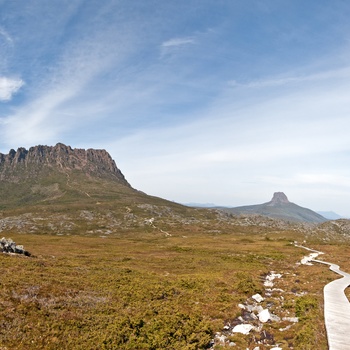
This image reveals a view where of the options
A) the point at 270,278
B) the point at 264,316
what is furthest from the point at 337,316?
the point at 270,278

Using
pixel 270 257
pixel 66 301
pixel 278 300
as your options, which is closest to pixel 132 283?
pixel 66 301

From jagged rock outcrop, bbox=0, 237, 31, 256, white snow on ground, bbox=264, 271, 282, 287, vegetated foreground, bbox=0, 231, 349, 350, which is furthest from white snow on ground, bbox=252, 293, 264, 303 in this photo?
jagged rock outcrop, bbox=0, 237, 31, 256

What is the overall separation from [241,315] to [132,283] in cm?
1373

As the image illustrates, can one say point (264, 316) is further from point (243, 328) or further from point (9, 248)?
point (9, 248)

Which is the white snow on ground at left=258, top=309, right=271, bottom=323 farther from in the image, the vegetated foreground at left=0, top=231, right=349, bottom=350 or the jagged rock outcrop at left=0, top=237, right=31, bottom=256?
the jagged rock outcrop at left=0, top=237, right=31, bottom=256

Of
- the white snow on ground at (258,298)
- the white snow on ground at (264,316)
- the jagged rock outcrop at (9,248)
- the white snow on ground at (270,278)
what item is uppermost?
the jagged rock outcrop at (9,248)

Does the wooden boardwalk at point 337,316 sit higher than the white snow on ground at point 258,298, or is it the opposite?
the wooden boardwalk at point 337,316

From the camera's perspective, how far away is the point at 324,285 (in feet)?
125

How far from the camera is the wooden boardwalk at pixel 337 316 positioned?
19.0 m

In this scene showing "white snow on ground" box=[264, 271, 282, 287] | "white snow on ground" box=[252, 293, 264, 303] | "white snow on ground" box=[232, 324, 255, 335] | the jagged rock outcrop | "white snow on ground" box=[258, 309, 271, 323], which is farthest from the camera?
the jagged rock outcrop

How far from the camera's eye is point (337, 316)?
2406 centimetres

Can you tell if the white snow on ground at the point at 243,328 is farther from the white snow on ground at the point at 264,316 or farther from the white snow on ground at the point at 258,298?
the white snow on ground at the point at 258,298

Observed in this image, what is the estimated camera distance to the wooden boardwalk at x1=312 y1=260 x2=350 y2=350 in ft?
62.3

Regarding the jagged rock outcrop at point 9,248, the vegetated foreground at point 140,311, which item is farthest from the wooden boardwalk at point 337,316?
the jagged rock outcrop at point 9,248
